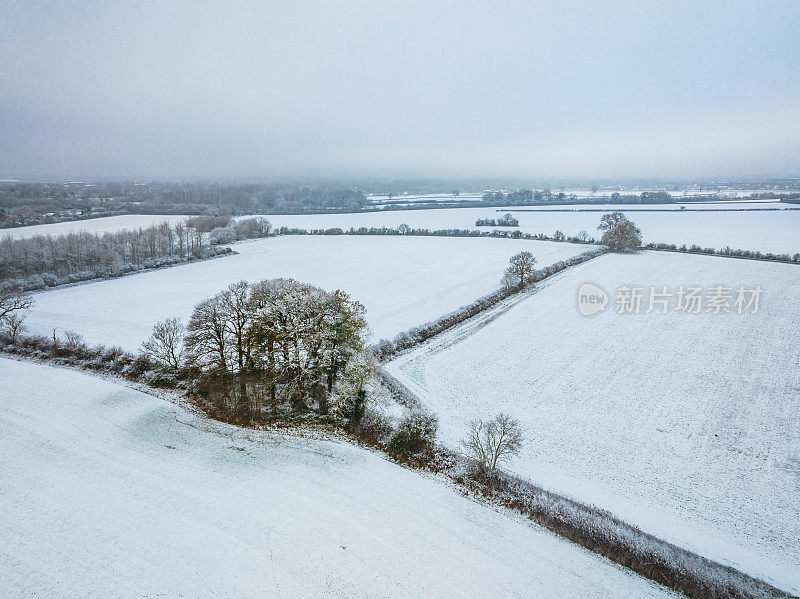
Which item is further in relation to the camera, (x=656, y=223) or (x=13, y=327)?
(x=656, y=223)

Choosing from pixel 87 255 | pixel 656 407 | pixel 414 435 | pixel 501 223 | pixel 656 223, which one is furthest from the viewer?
pixel 501 223

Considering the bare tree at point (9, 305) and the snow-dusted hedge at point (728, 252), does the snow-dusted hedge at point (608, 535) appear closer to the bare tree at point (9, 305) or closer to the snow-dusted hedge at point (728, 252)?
the bare tree at point (9, 305)

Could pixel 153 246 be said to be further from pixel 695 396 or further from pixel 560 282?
pixel 695 396

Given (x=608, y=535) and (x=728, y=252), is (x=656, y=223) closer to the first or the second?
(x=728, y=252)

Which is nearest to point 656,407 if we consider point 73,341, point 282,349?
point 282,349

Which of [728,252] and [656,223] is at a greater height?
[656,223]

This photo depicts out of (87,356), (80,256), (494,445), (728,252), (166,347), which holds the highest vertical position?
(80,256)

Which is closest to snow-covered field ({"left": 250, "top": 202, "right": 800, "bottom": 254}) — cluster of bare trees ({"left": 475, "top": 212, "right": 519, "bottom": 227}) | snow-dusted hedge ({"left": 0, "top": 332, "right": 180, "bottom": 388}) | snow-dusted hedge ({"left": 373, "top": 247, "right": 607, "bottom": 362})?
cluster of bare trees ({"left": 475, "top": 212, "right": 519, "bottom": 227})

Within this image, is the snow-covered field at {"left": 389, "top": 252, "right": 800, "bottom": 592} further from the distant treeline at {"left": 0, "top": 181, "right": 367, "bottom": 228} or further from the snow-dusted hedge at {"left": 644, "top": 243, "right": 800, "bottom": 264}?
the distant treeline at {"left": 0, "top": 181, "right": 367, "bottom": 228}
